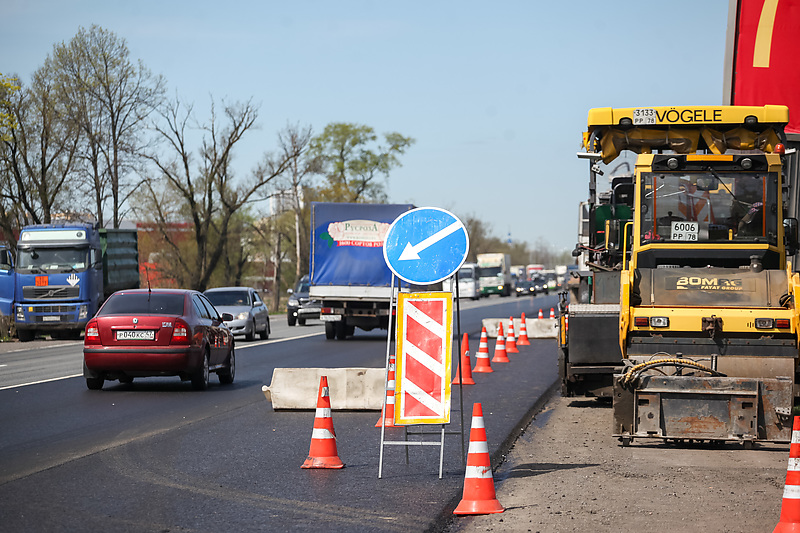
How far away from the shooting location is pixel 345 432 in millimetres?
11305

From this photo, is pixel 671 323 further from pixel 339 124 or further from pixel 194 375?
pixel 339 124

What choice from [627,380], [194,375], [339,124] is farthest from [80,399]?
[339,124]

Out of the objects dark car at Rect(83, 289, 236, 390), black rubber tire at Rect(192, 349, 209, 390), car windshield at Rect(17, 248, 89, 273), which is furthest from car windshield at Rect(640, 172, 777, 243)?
car windshield at Rect(17, 248, 89, 273)

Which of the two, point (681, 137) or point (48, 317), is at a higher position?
point (681, 137)

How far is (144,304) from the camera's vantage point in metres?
16.0

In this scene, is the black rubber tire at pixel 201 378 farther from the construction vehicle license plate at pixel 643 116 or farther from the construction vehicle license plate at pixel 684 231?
the construction vehicle license plate at pixel 684 231

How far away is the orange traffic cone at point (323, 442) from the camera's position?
895cm

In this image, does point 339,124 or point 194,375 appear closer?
point 194,375

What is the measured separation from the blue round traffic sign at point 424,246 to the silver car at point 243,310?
20.2 meters

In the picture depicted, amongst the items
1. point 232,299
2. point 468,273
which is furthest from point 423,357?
point 468,273

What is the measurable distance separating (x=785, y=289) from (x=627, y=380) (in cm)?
222

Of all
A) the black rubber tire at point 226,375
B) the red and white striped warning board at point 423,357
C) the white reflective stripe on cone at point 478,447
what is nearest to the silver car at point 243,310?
the black rubber tire at point 226,375

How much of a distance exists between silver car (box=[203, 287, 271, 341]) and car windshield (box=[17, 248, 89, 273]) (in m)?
4.19

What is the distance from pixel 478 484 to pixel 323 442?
6.69ft
